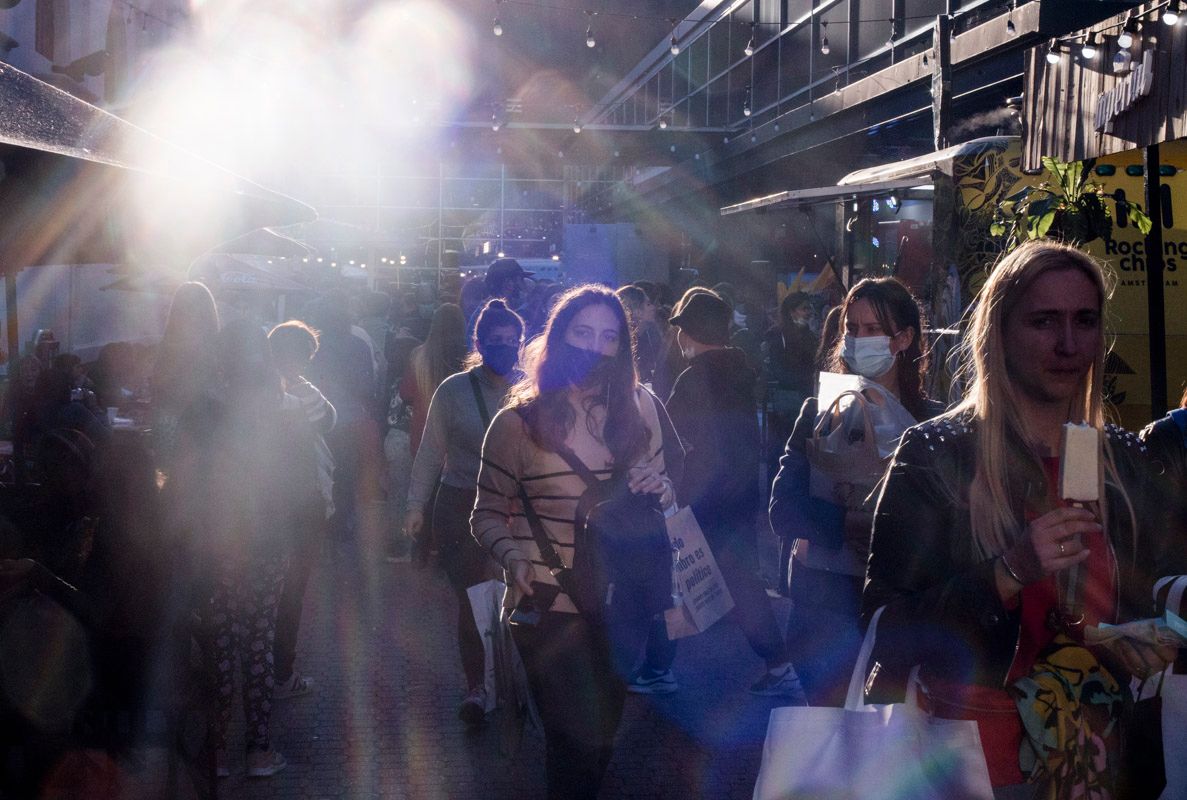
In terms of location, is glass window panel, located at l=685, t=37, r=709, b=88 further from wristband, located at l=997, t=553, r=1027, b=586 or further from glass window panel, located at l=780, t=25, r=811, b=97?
wristband, located at l=997, t=553, r=1027, b=586

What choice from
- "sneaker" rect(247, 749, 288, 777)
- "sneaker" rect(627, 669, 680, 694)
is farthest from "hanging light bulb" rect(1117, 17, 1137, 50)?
"sneaker" rect(247, 749, 288, 777)

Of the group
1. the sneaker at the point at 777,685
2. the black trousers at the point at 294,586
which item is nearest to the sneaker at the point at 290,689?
the black trousers at the point at 294,586

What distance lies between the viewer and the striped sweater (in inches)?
158

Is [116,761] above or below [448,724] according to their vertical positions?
above

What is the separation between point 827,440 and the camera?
4.34m

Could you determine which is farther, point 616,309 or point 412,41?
point 412,41

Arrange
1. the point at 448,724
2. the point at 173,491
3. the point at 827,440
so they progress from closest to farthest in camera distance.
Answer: the point at 827,440 → the point at 173,491 → the point at 448,724

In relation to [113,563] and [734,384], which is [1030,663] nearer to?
[113,563]

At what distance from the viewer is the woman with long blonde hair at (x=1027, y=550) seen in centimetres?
232

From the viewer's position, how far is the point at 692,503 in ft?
20.7

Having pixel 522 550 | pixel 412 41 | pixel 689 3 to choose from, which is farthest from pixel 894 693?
pixel 412 41

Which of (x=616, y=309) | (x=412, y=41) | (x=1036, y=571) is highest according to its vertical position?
(x=412, y=41)

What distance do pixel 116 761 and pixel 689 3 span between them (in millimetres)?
38523

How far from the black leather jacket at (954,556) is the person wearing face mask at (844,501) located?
1606 millimetres
